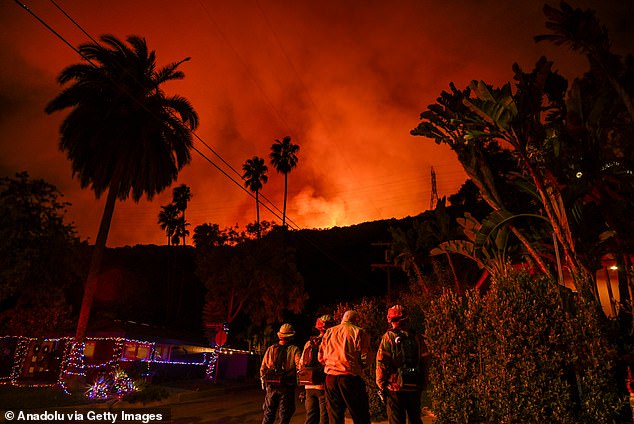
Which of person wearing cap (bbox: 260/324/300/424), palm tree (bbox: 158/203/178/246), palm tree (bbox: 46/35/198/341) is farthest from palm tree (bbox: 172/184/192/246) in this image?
person wearing cap (bbox: 260/324/300/424)

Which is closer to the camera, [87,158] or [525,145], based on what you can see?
[525,145]

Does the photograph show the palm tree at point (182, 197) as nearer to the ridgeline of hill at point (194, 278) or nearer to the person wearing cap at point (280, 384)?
the ridgeline of hill at point (194, 278)

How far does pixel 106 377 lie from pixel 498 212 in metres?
14.3

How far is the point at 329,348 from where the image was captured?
5.78 meters

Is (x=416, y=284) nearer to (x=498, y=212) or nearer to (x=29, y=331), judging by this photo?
(x=498, y=212)

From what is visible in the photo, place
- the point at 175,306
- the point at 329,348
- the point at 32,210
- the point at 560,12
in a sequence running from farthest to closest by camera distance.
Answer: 1. the point at 175,306
2. the point at 32,210
3. the point at 560,12
4. the point at 329,348

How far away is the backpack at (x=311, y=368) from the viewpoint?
6516mm

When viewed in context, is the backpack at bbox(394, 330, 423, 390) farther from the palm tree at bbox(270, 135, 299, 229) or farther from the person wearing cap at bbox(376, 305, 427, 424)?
the palm tree at bbox(270, 135, 299, 229)

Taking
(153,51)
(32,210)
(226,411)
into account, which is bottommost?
(226,411)

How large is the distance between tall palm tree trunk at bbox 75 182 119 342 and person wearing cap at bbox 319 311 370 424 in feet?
57.6

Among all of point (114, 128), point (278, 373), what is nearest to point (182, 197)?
point (114, 128)

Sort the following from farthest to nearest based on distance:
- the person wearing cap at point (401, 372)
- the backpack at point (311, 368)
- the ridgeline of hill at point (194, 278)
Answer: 1. the ridgeline of hill at point (194, 278)
2. the backpack at point (311, 368)
3. the person wearing cap at point (401, 372)

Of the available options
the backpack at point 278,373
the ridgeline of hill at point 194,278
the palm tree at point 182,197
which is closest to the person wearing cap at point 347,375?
the backpack at point 278,373

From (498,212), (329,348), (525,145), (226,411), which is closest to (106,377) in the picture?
(226,411)
